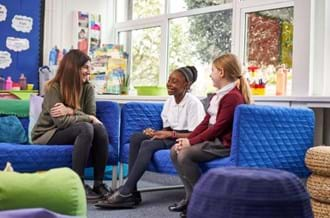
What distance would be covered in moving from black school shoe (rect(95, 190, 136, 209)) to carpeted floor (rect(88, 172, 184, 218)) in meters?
0.03

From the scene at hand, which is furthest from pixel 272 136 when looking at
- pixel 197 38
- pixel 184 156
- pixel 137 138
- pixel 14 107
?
pixel 14 107

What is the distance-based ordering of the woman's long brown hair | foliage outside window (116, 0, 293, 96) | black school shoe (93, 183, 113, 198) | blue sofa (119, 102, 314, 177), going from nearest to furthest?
1. blue sofa (119, 102, 314, 177)
2. black school shoe (93, 183, 113, 198)
3. the woman's long brown hair
4. foliage outside window (116, 0, 293, 96)

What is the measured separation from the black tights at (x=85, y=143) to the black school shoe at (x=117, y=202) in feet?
0.84

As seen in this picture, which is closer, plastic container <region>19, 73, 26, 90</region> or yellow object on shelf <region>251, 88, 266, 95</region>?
yellow object on shelf <region>251, 88, 266, 95</region>

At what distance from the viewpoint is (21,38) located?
4629 mm

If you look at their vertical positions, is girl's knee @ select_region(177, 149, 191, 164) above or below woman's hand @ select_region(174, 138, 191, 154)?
below

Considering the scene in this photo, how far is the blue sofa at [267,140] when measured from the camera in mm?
2516

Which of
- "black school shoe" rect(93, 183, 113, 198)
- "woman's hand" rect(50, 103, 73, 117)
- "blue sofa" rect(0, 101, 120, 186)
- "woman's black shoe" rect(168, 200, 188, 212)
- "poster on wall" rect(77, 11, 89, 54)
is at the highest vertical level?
"poster on wall" rect(77, 11, 89, 54)

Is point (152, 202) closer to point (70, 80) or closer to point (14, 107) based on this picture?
point (70, 80)

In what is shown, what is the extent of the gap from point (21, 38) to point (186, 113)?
7.41ft

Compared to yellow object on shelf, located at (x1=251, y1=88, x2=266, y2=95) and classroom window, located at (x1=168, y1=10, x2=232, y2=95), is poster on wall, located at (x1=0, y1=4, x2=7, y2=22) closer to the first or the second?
classroom window, located at (x1=168, y1=10, x2=232, y2=95)

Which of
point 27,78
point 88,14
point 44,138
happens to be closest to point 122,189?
point 44,138

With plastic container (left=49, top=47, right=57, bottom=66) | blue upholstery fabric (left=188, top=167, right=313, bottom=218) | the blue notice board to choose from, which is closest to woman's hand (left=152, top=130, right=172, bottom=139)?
blue upholstery fabric (left=188, top=167, right=313, bottom=218)

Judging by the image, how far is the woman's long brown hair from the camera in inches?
129
